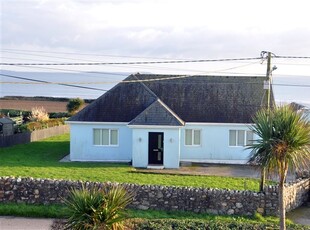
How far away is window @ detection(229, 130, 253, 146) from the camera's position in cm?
3069

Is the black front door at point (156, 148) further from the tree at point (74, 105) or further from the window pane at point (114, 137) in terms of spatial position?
the tree at point (74, 105)

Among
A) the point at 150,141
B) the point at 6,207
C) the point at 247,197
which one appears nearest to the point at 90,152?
the point at 150,141

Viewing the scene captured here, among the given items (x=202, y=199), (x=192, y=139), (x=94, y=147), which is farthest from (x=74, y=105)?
(x=202, y=199)

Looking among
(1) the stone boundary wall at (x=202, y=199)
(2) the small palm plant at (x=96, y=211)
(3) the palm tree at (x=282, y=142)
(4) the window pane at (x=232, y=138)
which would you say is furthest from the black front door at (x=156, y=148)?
(2) the small palm plant at (x=96, y=211)

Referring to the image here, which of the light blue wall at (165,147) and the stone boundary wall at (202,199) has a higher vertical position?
the light blue wall at (165,147)

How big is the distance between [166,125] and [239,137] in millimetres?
5128

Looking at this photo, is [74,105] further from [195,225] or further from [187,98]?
[195,225]

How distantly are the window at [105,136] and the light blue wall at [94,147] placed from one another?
0.72 feet

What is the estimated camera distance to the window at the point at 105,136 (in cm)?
3044

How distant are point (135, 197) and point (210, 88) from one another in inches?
577

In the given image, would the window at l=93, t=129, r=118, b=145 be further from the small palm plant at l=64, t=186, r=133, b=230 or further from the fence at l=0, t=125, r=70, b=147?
the small palm plant at l=64, t=186, r=133, b=230

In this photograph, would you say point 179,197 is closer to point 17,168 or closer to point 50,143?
point 17,168

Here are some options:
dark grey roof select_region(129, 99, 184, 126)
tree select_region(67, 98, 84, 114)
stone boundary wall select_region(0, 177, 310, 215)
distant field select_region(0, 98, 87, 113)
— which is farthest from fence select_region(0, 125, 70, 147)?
distant field select_region(0, 98, 87, 113)

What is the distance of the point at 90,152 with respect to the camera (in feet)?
100
